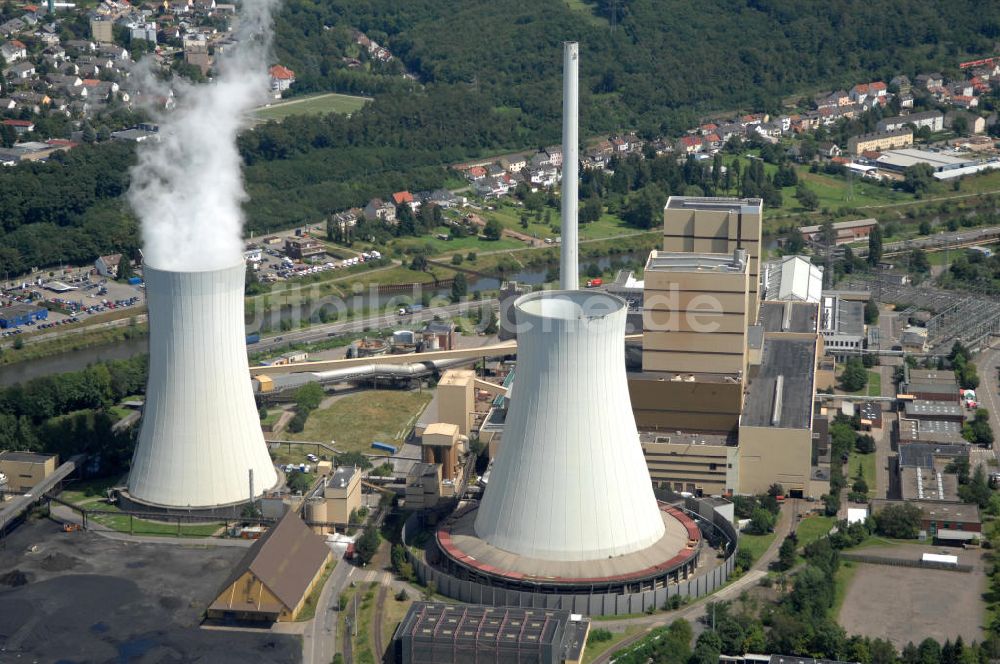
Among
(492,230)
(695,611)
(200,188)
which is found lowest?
(695,611)

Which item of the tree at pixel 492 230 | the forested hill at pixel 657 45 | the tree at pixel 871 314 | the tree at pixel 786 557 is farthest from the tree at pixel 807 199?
the tree at pixel 786 557

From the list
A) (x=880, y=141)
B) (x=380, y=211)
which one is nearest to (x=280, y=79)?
(x=380, y=211)

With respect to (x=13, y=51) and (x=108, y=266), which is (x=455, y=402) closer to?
(x=108, y=266)

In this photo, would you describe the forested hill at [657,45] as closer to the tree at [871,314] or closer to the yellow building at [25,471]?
the tree at [871,314]

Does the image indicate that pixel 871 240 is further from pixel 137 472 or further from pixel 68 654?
pixel 68 654

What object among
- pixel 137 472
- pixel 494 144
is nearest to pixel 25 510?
pixel 137 472

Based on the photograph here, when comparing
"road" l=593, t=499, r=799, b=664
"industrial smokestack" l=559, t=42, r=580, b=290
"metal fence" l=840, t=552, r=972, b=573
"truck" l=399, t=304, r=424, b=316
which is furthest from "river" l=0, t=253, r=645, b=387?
"metal fence" l=840, t=552, r=972, b=573

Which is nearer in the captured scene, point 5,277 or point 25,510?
point 25,510
